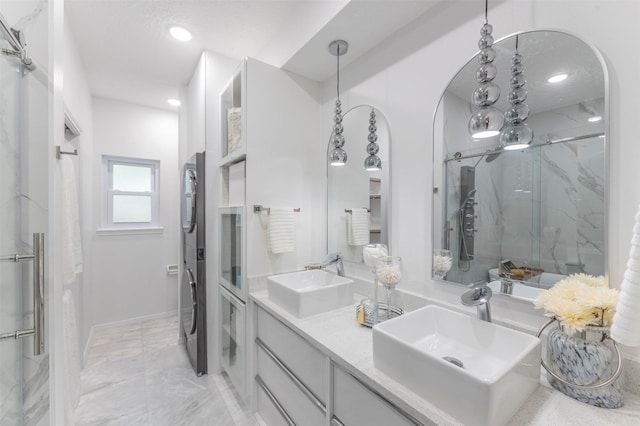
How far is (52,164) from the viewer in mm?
1164

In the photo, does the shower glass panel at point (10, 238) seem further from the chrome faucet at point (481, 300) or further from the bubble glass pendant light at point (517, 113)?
the bubble glass pendant light at point (517, 113)

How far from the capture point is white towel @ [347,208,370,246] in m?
1.71

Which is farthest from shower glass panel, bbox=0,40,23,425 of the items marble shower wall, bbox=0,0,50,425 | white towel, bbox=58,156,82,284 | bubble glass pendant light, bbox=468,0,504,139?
bubble glass pendant light, bbox=468,0,504,139

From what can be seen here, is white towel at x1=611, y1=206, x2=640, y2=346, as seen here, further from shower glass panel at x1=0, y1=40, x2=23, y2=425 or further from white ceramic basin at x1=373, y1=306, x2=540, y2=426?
shower glass panel at x1=0, y1=40, x2=23, y2=425

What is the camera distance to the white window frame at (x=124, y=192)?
3.24 metres

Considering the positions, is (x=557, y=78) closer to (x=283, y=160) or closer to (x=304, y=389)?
(x=283, y=160)

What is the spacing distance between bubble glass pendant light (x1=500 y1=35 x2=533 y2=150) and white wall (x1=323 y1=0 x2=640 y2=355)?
156mm

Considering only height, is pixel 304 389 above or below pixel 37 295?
below

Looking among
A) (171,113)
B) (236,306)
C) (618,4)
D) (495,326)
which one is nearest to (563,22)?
(618,4)

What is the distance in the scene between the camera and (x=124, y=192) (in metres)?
3.39

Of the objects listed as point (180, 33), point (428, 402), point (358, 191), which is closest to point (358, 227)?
point (358, 191)

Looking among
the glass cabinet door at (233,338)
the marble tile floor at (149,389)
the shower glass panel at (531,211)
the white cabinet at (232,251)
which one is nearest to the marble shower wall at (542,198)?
the shower glass panel at (531,211)

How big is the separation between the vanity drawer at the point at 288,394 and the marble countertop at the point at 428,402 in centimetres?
31

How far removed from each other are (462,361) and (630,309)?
1.70 ft
